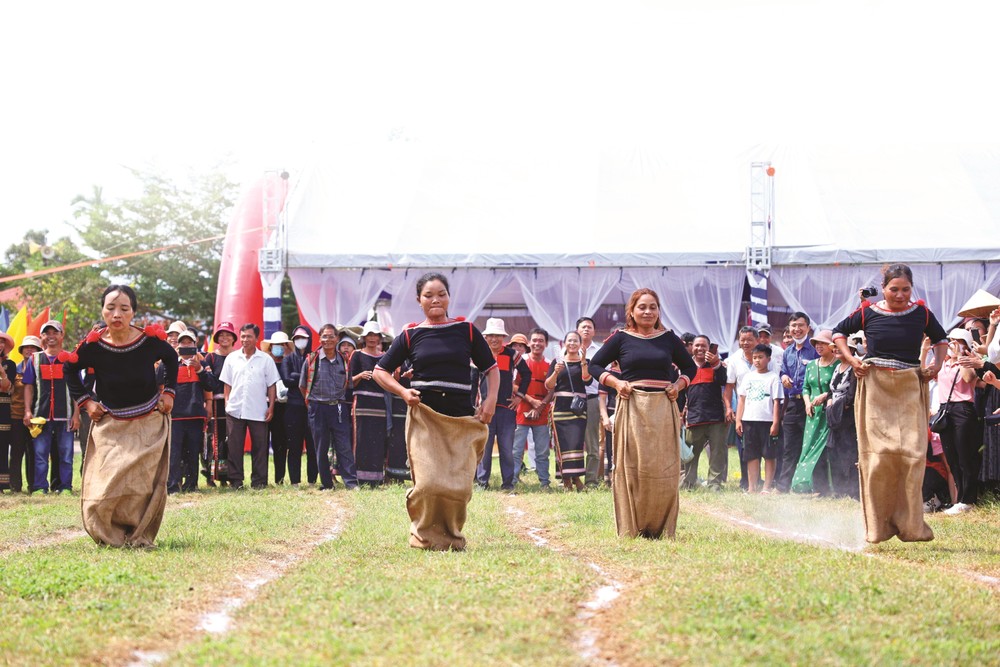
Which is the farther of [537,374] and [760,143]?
[760,143]

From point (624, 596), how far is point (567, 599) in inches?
13.0

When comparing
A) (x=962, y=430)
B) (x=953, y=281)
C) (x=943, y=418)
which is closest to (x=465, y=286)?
(x=953, y=281)

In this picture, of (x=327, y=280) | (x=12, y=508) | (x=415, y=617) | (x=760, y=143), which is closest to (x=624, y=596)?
(x=415, y=617)

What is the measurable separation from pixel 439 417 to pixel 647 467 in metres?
1.70

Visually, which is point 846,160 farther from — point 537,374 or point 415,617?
point 415,617

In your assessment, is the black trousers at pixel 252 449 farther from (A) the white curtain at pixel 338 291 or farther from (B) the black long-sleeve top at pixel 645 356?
(A) the white curtain at pixel 338 291

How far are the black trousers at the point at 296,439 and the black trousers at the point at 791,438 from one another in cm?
618

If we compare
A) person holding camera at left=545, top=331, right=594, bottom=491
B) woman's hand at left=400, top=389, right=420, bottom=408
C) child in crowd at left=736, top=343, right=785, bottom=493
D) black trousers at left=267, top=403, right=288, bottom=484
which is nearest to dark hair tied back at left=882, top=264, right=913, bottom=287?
woman's hand at left=400, top=389, right=420, bottom=408

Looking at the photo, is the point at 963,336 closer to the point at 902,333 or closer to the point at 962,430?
the point at 962,430

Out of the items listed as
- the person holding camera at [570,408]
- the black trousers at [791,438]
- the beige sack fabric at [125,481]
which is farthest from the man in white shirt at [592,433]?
the beige sack fabric at [125,481]

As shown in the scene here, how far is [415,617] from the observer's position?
17.2 feet

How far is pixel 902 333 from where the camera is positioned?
8359 mm

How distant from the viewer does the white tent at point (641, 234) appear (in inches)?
867

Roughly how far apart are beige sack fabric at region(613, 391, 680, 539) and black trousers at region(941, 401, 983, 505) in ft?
13.1
